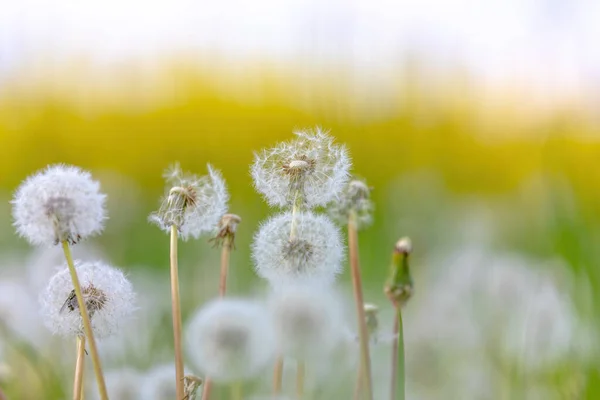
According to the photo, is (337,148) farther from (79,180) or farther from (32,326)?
(32,326)

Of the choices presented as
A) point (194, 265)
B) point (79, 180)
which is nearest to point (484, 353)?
point (79, 180)

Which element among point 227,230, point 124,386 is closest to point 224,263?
point 227,230

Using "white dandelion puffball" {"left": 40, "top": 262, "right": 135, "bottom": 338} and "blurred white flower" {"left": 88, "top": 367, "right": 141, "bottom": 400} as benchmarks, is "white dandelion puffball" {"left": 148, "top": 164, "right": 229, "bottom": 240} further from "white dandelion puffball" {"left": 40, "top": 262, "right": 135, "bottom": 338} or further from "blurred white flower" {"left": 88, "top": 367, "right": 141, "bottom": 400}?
"blurred white flower" {"left": 88, "top": 367, "right": 141, "bottom": 400}

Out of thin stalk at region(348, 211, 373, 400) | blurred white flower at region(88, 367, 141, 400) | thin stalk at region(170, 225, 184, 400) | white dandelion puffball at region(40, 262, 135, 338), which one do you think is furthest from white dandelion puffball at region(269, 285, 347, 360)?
blurred white flower at region(88, 367, 141, 400)

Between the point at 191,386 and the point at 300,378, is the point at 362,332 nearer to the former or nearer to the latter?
the point at 300,378

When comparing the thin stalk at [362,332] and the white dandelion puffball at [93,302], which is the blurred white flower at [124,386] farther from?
the thin stalk at [362,332]

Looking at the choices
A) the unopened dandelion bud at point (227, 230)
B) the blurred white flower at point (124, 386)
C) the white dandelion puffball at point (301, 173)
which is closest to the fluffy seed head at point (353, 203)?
the white dandelion puffball at point (301, 173)
